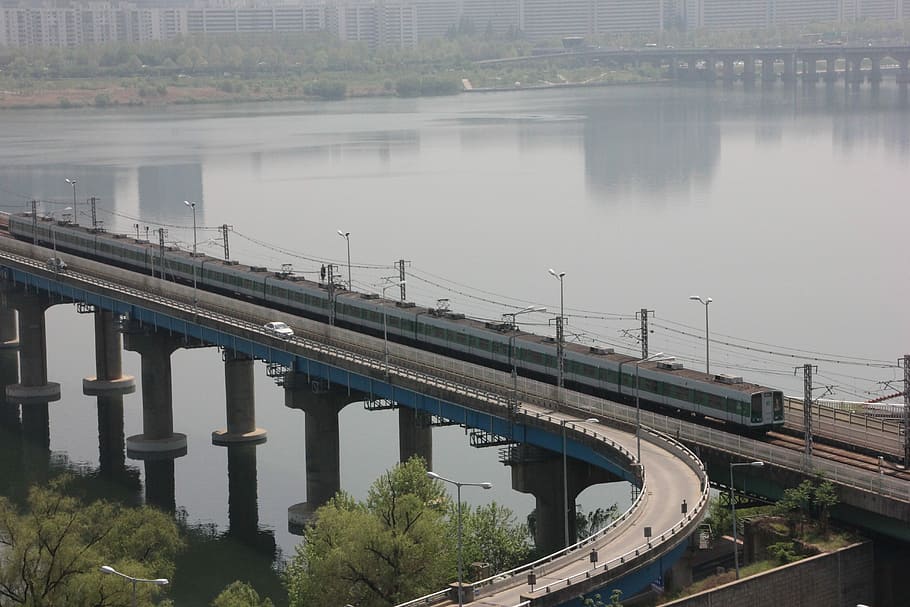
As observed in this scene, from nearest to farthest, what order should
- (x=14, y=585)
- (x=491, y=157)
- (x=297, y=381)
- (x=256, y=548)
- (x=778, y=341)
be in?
(x=14, y=585) → (x=256, y=548) → (x=297, y=381) → (x=778, y=341) → (x=491, y=157)

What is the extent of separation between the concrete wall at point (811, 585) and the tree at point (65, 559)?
14841mm

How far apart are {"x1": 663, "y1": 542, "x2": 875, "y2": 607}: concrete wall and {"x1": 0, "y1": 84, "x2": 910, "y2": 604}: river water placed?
62.9ft

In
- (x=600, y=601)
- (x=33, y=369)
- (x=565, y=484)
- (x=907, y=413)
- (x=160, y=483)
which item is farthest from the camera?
(x=33, y=369)

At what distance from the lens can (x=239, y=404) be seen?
241ft

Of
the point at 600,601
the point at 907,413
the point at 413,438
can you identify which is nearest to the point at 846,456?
the point at 907,413

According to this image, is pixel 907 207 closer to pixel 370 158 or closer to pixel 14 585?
pixel 370 158

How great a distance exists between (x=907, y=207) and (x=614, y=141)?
60.2 metres

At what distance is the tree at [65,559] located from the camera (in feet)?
138

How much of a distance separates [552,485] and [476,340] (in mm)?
12915

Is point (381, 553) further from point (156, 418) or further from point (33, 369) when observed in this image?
point (33, 369)

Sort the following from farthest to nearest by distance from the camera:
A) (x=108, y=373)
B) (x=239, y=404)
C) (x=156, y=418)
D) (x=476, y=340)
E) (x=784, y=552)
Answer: (x=108, y=373) → (x=156, y=418) → (x=239, y=404) → (x=476, y=340) → (x=784, y=552)

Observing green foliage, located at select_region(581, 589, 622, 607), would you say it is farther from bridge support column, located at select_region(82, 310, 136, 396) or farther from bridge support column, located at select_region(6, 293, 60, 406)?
bridge support column, located at select_region(6, 293, 60, 406)

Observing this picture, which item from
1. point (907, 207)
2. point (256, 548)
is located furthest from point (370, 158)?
point (256, 548)

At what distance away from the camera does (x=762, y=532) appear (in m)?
45.0
